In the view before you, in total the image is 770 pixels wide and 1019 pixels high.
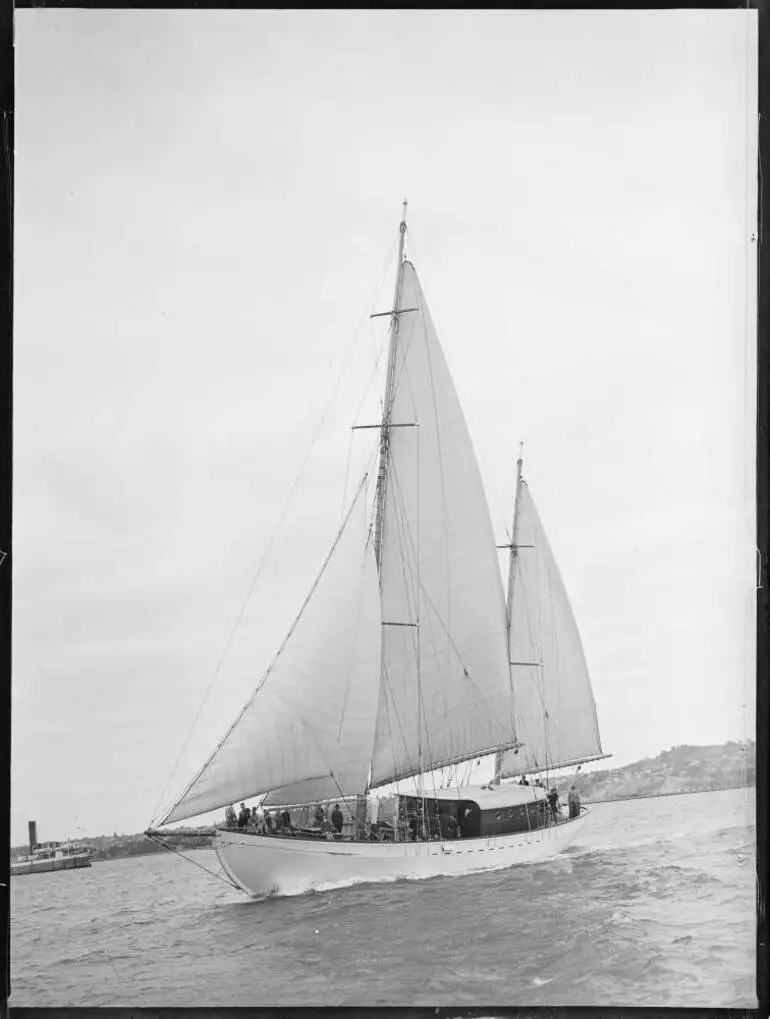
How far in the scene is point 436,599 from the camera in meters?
6.01

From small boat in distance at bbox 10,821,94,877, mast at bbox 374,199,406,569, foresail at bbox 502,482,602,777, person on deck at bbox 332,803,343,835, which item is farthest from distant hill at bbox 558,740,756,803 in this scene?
small boat in distance at bbox 10,821,94,877

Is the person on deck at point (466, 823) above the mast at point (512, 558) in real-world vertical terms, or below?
below

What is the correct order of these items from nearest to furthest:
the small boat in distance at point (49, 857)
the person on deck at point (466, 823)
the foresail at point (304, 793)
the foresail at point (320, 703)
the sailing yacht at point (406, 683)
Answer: the small boat in distance at point (49, 857) → the foresail at point (320, 703) → the sailing yacht at point (406, 683) → the foresail at point (304, 793) → the person on deck at point (466, 823)

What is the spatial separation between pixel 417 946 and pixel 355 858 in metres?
0.88

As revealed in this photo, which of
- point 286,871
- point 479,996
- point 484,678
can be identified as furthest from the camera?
point 484,678

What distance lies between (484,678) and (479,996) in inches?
72.0

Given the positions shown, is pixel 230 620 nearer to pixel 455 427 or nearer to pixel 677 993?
pixel 455 427

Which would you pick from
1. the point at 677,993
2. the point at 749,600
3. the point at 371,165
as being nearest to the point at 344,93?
the point at 371,165

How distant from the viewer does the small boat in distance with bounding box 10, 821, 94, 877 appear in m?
4.68

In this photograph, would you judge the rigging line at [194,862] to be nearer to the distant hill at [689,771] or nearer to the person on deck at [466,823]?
the person on deck at [466,823]

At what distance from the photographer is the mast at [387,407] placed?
4994 mm

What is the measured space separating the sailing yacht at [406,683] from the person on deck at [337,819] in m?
0.03

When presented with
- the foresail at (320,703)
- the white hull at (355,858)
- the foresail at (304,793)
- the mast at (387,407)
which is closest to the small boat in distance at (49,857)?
the foresail at (320,703)

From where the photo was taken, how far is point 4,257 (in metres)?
4.80
